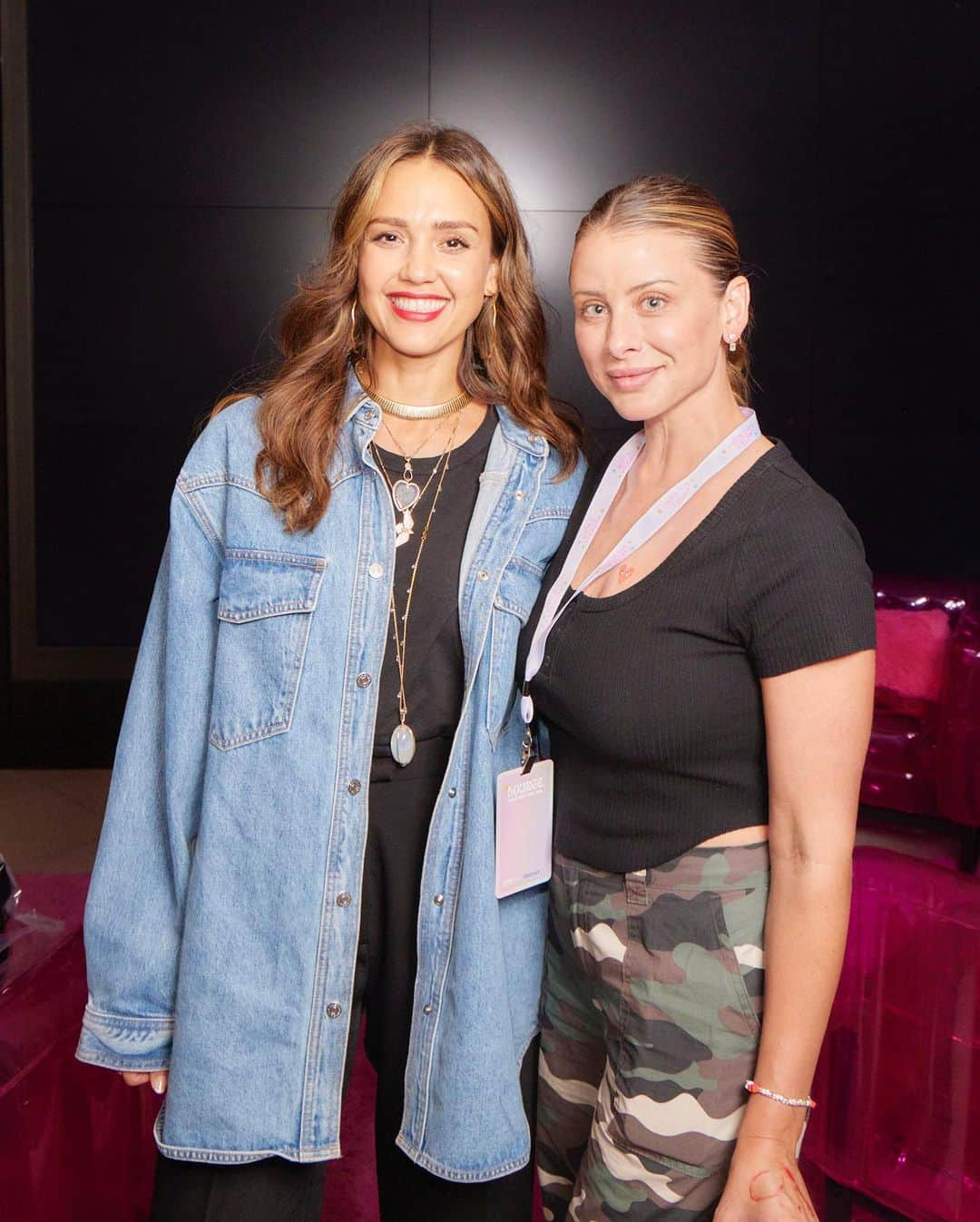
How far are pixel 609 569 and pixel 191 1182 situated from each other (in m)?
0.90

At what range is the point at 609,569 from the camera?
144 cm

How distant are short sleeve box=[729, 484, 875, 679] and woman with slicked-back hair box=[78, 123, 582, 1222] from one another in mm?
366

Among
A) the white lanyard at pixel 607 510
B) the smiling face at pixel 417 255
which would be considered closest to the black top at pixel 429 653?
the white lanyard at pixel 607 510

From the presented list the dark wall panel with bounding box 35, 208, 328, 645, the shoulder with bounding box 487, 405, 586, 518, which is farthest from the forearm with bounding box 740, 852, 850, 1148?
the dark wall panel with bounding box 35, 208, 328, 645

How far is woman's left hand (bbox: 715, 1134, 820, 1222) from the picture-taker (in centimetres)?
125

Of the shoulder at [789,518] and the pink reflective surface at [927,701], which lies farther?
the pink reflective surface at [927,701]

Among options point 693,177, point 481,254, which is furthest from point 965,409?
point 481,254

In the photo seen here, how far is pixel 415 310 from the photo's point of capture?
1.62 metres

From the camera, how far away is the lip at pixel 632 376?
141 cm

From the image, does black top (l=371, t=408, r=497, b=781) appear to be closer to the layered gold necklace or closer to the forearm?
the layered gold necklace

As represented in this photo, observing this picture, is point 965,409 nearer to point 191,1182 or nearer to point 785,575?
point 785,575

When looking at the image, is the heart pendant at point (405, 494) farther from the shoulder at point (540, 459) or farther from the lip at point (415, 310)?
the lip at point (415, 310)

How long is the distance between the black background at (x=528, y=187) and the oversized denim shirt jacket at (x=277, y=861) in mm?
3415

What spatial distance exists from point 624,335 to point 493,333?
16.9 inches
